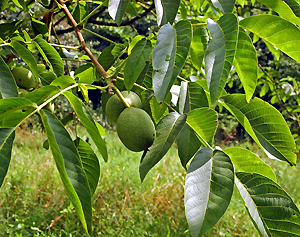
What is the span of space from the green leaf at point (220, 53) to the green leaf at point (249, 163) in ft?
0.71

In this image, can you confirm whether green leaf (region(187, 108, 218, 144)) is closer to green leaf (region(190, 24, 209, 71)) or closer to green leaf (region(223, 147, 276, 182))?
green leaf (region(223, 147, 276, 182))

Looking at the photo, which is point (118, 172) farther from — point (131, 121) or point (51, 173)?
point (131, 121)

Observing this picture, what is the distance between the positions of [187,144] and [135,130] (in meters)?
0.17

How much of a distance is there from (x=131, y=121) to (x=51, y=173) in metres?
3.68

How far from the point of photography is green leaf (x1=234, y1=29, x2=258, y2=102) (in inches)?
22.6

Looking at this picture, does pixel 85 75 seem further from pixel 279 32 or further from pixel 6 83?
pixel 279 32

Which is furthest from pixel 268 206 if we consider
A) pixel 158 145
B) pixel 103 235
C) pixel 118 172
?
pixel 118 172

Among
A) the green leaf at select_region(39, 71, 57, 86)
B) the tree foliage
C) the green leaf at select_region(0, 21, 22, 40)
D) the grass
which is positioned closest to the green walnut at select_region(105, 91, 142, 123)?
the tree foliage

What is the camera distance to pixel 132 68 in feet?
2.01

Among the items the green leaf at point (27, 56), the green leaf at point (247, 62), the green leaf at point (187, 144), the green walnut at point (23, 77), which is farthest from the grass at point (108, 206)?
the green leaf at point (247, 62)

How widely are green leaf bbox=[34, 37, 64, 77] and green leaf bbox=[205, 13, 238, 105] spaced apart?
0.55 metres

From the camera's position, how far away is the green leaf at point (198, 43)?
2.26 ft

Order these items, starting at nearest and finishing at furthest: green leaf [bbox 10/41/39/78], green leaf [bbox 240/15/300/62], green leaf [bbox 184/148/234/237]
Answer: green leaf [bbox 184/148/234/237], green leaf [bbox 240/15/300/62], green leaf [bbox 10/41/39/78]

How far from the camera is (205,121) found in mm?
643
